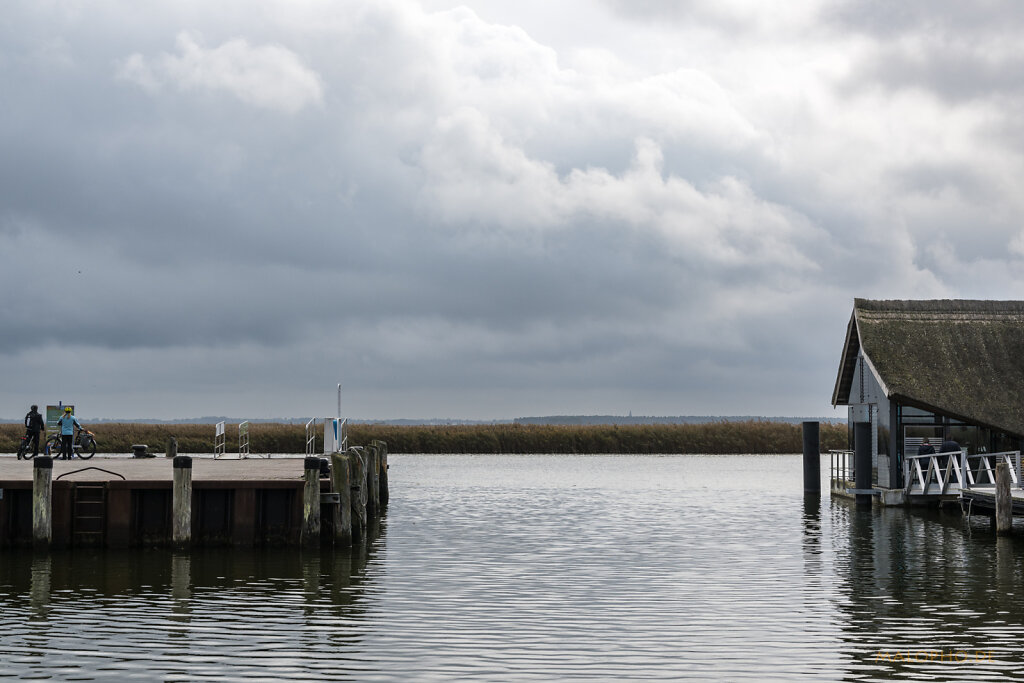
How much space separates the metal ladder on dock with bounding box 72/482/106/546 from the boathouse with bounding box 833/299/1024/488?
24.3 metres

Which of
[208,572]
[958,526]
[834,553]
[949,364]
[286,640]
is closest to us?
[286,640]

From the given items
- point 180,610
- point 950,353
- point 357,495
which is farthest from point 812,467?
point 180,610

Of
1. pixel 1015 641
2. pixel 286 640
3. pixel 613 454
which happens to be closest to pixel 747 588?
pixel 1015 641

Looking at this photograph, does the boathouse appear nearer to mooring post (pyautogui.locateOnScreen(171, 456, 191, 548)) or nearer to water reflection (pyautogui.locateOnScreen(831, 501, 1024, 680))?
water reflection (pyautogui.locateOnScreen(831, 501, 1024, 680))

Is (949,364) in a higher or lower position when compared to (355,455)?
higher

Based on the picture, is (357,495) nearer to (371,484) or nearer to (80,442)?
(371,484)

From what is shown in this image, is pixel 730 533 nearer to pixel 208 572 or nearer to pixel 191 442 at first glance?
pixel 208 572

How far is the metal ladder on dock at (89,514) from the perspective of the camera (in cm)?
2506

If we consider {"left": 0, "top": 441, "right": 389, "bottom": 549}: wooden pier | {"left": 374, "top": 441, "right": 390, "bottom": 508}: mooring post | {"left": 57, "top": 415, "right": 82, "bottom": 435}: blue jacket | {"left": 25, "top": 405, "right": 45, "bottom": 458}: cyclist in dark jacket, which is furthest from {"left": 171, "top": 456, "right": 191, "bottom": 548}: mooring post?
{"left": 25, "top": 405, "right": 45, "bottom": 458}: cyclist in dark jacket

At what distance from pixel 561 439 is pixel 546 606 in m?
64.6

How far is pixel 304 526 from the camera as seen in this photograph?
2503cm

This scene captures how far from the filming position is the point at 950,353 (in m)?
40.4

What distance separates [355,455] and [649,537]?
7.77m

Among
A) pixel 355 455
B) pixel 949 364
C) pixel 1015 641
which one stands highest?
pixel 949 364
